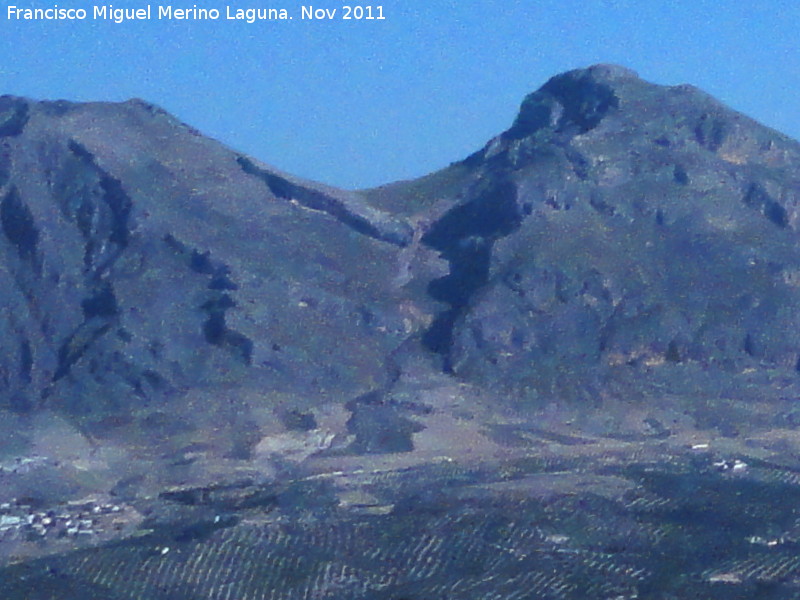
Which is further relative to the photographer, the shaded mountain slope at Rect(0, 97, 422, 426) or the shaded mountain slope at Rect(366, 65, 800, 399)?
the shaded mountain slope at Rect(366, 65, 800, 399)

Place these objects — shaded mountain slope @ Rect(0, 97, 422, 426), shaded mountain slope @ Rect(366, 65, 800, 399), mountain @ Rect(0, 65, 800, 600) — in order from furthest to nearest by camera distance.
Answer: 1. shaded mountain slope @ Rect(366, 65, 800, 399)
2. shaded mountain slope @ Rect(0, 97, 422, 426)
3. mountain @ Rect(0, 65, 800, 600)

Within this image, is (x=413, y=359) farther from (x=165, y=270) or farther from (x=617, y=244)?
(x=617, y=244)

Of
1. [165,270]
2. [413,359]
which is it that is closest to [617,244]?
[413,359]

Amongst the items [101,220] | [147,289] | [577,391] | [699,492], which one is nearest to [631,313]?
[577,391]

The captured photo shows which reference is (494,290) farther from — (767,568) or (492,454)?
(767,568)

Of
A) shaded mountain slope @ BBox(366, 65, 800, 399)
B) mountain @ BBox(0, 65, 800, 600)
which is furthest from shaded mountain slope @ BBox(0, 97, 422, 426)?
shaded mountain slope @ BBox(366, 65, 800, 399)

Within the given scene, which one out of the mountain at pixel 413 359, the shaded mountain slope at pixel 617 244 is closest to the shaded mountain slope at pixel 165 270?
the mountain at pixel 413 359

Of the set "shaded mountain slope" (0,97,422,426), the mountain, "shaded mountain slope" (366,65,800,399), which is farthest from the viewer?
"shaded mountain slope" (366,65,800,399)

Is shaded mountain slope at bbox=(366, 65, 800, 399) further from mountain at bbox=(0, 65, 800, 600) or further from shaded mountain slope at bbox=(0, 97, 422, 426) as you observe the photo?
shaded mountain slope at bbox=(0, 97, 422, 426)
